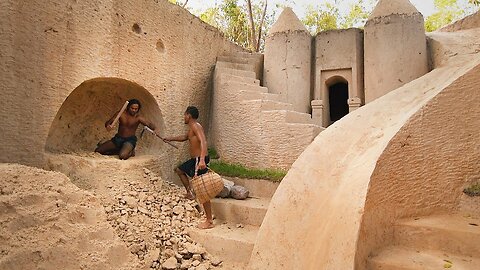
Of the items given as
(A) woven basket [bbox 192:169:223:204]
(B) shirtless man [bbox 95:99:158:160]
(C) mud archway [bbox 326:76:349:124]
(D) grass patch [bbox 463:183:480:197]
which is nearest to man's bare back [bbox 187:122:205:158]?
(A) woven basket [bbox 192:169:223:204]

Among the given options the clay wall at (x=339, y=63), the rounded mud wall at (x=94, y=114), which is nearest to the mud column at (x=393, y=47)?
the clay wall at (x=339, y=63)

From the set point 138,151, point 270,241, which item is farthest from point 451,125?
point 138,151

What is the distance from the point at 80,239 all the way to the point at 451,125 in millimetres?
3782

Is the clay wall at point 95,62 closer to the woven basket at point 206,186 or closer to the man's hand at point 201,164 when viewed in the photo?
the man's hand at point 201,164

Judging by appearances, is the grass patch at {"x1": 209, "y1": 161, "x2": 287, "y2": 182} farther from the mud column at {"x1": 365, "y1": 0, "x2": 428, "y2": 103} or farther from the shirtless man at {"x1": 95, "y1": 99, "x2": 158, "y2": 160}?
the mud column at {"x1": 365, "y1": 0, "x2": 428, "y2": 103}

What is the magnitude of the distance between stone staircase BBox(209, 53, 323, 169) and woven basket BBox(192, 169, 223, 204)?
1.47m

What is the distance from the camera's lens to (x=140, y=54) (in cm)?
529

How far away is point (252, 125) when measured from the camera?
5.72 m

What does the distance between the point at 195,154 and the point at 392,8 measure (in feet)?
17.1

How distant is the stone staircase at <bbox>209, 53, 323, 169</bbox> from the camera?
5.23 meters

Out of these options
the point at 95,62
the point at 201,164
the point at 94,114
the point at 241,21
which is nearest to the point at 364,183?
the point at 201,164

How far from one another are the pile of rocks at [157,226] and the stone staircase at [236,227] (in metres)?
0.13

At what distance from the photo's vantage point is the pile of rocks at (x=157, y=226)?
147 inches

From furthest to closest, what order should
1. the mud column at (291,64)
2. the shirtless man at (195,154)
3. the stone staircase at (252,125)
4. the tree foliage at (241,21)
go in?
the tree foliage at (241,21), the mud column at (291,64), the stone staircase at (252,125), the shirtless man at (195,154)
